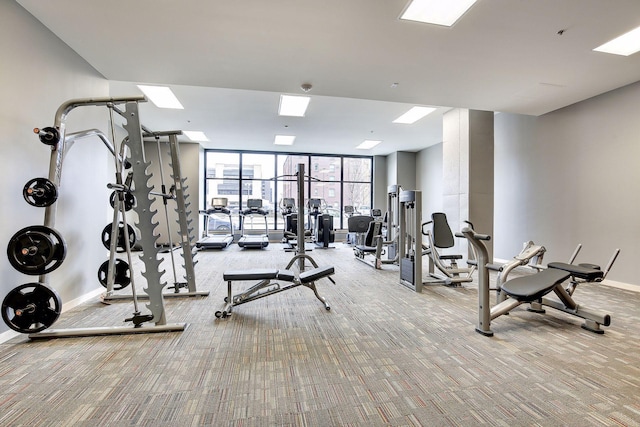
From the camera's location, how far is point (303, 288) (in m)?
4.15

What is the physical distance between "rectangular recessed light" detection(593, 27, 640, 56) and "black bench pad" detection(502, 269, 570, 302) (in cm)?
260

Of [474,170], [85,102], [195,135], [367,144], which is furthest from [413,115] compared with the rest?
[195,135]

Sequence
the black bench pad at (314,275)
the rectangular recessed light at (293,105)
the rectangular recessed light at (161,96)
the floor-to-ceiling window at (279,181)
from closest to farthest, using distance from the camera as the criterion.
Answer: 1. the black bench pad at (314,275)
2. the rectangular recessed light at (161,96)
3. the rectangular recessed light at (293,105)
4. the floor-to-ceiling window at (279,181)

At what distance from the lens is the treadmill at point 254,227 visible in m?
8.20

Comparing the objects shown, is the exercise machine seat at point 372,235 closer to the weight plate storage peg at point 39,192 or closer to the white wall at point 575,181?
the white wall at point 575,181

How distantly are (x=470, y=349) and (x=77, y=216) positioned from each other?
427 cm

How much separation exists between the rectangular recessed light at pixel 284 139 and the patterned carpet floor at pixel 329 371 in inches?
234

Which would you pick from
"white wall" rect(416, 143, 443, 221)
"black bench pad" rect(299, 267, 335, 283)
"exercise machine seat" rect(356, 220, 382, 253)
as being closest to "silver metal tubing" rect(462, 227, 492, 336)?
"black bench pad" rect(299, 267, 335, 283)

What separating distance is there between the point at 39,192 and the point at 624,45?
5974 millimetres

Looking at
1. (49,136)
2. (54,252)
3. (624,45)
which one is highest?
(624,45)

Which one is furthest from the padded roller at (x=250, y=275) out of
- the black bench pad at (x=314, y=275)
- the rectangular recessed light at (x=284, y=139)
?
the rectangular recessed light at (x=284, y=139)

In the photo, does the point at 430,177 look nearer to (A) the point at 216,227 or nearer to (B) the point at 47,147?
(A) the point at 216,227

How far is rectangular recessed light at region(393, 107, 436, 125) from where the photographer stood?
19.2 ft

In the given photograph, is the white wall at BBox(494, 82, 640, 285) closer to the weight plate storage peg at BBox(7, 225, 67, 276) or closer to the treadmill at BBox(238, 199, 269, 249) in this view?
the treadmill at BBox(238, 199, 269, 249)
